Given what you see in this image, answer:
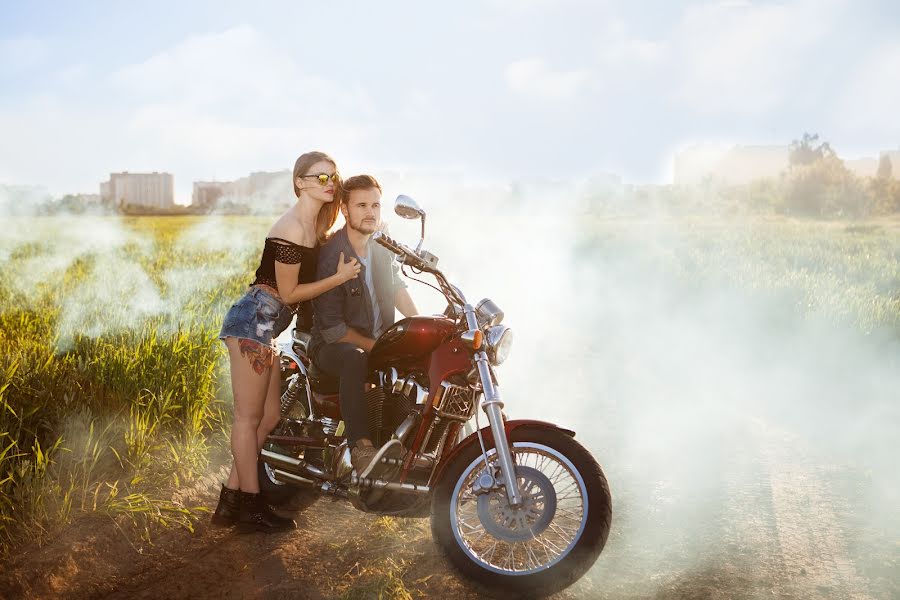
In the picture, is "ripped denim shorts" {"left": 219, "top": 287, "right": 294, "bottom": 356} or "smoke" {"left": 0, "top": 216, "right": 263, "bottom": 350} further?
"smoke" {"left": 0, "top": 216, "right": 263, "bottom": 350}

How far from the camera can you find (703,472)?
554 centimetres

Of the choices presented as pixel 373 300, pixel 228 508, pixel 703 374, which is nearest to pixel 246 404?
pixel 228 508

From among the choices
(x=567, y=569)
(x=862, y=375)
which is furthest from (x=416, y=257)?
(x=862, y=375)

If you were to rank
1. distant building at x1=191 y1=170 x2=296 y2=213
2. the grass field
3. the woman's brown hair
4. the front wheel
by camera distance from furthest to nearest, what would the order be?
1. distant building at x1=191 y1=170 x2=296 y2=213
2. the grass field
3. the woman's brown hair
4. the front wheel

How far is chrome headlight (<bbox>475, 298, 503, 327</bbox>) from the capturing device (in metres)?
3.67

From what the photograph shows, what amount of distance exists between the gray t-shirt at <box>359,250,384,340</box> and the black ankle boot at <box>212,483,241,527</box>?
1203 mm

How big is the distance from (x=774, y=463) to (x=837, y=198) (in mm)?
38245

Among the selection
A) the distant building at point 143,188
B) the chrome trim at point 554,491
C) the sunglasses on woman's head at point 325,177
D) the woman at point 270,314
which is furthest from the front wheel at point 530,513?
the distant building at point 143,188

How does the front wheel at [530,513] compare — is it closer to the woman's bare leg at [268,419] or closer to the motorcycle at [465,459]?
the motorcycle at [465,459]

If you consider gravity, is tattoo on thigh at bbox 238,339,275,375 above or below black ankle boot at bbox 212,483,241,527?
above

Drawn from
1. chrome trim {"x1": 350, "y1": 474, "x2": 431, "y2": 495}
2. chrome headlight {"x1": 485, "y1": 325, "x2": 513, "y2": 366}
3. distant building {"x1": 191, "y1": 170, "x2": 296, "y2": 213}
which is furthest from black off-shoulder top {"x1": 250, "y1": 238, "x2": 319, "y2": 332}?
distant building {"x1": 191, "y1": 170, "x2": 296, "y2": 213}

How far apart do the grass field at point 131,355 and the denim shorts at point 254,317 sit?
1.07 metres

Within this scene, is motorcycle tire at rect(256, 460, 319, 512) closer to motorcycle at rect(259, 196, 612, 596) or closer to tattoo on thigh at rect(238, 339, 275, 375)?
motorcycle at rect(259, 196, 612, 596)

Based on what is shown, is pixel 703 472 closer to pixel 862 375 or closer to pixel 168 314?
pixel 862 375
